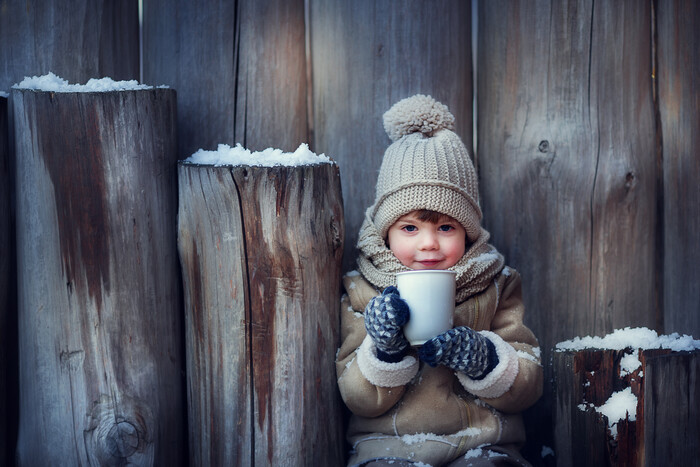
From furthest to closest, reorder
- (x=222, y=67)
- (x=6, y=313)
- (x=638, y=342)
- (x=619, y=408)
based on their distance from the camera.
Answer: (x=222, y=67) < (x=6, y=313) < (x=638, y=342) < (x=619, y=408)

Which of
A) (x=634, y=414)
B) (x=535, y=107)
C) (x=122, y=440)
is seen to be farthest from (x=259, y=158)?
(x=634, y=414)

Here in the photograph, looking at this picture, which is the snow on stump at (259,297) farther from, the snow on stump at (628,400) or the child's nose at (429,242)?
the snow on stump at (628,400)

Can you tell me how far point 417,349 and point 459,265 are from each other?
14.3 inches

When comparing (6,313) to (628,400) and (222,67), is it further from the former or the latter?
(628,400)

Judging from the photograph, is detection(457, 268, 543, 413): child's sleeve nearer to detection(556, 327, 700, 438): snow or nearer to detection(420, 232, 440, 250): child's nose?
detection(556, 327, 700, 438): snow

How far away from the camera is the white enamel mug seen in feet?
7.20

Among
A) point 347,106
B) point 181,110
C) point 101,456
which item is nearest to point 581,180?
point 347,106

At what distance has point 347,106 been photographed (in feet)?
9.78

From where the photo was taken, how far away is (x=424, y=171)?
8.46 ft

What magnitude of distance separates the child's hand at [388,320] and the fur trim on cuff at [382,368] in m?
0.06

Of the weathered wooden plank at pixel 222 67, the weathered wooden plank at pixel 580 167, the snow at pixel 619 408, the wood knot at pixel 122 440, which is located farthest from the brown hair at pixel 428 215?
the wood knot at pixel 122 440

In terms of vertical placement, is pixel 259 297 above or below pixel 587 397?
above

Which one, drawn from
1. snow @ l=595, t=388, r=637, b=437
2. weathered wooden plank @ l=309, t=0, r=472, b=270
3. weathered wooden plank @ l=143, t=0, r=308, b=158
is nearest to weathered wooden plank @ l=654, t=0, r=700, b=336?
weathered wooden plank @ l=309, t=0, r=472, b=270

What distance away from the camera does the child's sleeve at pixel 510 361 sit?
8.02ft
